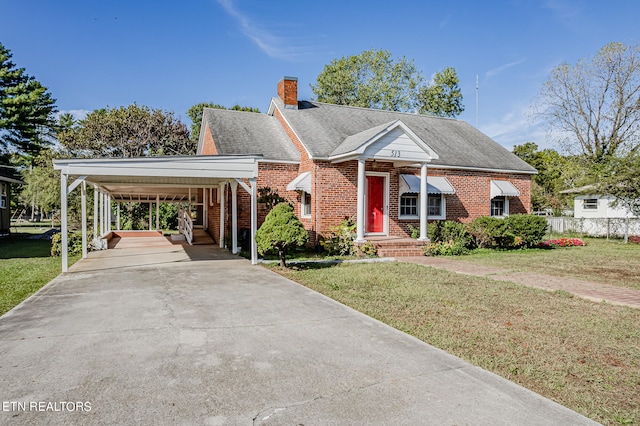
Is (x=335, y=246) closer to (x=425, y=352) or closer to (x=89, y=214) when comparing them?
(x=425, y=352)

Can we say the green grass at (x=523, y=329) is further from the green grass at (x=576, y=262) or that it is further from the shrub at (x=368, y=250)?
the shrub at (x=368, y=250)

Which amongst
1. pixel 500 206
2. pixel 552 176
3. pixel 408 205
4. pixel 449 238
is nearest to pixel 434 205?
pixel 408 205

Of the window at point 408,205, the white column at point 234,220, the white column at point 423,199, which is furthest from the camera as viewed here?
the window at point 408,205

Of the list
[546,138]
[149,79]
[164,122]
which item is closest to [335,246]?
[149,79]

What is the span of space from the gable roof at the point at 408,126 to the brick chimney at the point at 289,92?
321 mm

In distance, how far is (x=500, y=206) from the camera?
19.7 meters

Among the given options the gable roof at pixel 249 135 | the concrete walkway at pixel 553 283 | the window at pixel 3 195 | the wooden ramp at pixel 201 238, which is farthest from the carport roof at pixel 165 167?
the window at pixel 3 195

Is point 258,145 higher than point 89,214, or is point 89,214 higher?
point 258,145

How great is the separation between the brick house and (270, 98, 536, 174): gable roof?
57mm

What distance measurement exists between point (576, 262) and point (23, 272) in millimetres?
16622

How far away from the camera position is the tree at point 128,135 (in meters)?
29.5

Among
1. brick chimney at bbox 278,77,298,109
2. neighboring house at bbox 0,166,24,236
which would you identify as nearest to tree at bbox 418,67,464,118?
brick chimney at bbox 278,77,298,109

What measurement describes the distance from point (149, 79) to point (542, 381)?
2396 cm

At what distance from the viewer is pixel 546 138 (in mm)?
36250
